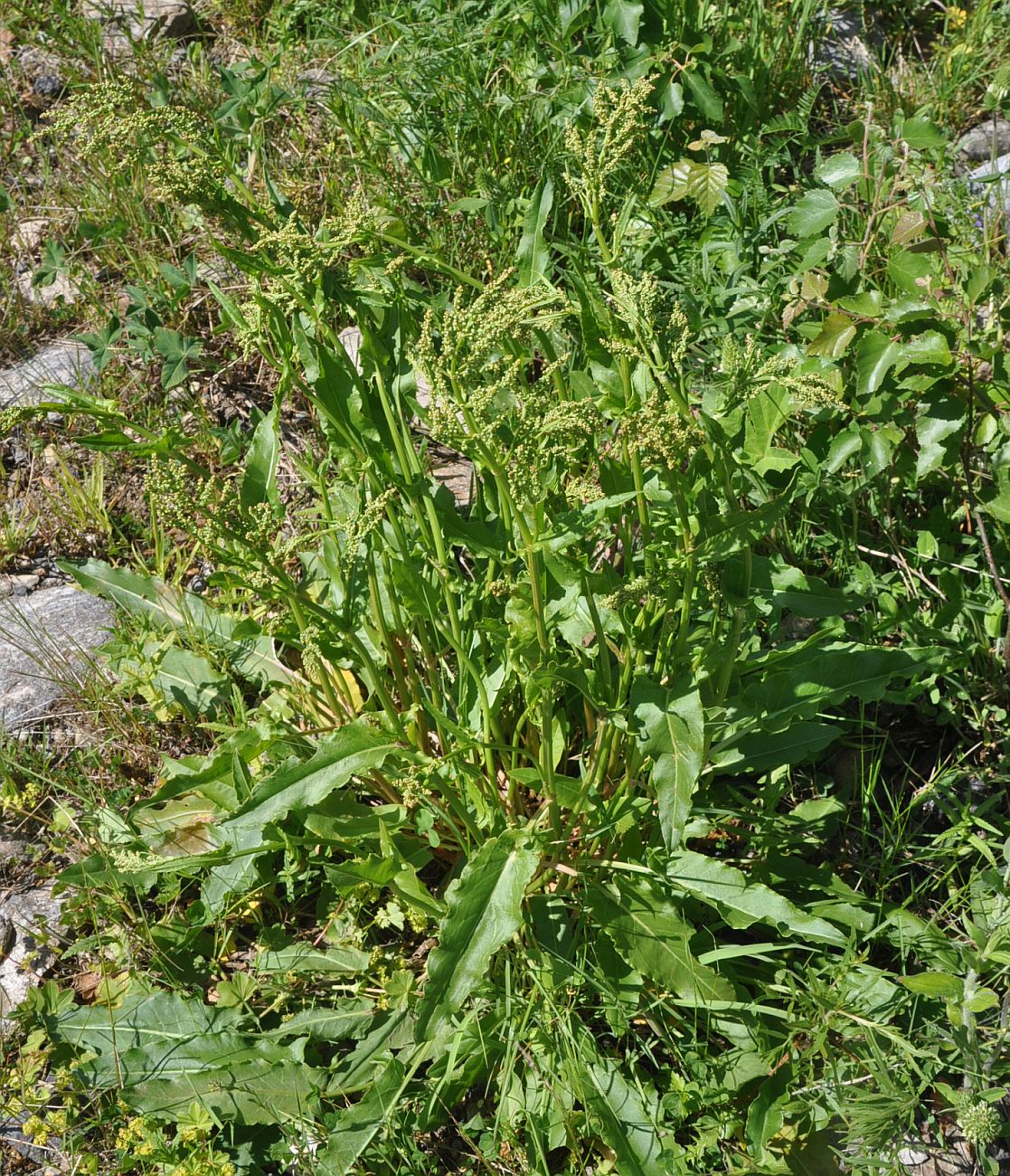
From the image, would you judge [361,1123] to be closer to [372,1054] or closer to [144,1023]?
[372,1054]

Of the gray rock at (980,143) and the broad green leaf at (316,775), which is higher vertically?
the broad green leaf at (316,775)

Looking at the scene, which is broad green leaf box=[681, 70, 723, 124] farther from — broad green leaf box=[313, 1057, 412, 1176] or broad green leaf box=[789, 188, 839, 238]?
broad green leaf box=[313, 1057, 412, 1176]

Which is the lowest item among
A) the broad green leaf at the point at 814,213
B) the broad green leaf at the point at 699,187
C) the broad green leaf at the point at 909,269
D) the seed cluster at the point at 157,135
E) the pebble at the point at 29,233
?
the broad green leaf at the point at 909,269

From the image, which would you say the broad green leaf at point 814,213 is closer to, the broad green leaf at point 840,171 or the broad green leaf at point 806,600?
the broad green leaf at point 840,171

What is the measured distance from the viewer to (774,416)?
256cm

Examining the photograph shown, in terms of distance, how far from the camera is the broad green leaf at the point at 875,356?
A: 8.41 feet

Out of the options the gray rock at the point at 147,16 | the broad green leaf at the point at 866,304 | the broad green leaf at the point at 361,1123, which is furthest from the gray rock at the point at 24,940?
the gray rock at the point at 147,16

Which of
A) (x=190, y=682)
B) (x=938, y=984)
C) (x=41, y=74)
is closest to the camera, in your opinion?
(x=938, y=984)

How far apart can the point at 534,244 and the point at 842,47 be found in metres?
2.49

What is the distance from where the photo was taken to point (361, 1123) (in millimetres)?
2148

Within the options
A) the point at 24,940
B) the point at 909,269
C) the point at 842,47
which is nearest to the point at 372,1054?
the point at 24,940

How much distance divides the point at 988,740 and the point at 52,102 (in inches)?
166

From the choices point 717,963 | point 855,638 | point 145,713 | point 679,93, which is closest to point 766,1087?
point 717,963

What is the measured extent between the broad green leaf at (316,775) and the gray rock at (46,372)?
1.93 m
